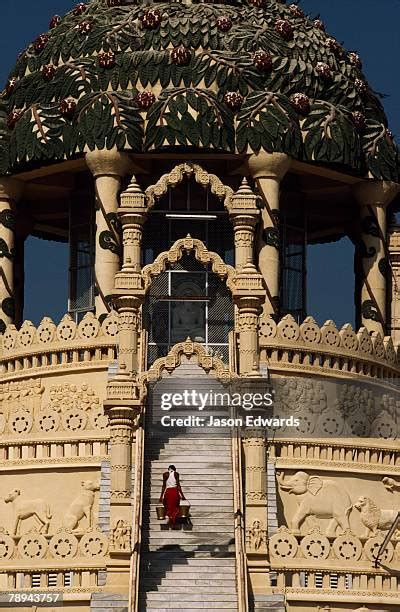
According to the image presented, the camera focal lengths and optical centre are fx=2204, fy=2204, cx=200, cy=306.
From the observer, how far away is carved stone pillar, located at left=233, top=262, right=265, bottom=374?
145 ft

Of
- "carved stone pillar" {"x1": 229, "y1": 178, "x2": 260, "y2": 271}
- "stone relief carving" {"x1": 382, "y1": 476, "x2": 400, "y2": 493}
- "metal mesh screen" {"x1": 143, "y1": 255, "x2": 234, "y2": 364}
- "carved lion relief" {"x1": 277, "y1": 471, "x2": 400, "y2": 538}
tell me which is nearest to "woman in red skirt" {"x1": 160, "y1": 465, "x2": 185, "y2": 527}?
"carved lion relief" {"x1": 277, "y1": 471, "x2": 400, "y2": 538}

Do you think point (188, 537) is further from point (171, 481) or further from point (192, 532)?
point (171, 481)

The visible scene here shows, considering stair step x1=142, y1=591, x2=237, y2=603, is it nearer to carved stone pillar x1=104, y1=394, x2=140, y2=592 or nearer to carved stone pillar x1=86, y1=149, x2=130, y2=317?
carved stone pillar x1=104, y1=394, x2=140, y2=592

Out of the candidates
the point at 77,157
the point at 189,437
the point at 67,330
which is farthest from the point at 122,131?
the point at 189,437

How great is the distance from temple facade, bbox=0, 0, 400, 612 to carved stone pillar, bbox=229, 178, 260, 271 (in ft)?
0.15

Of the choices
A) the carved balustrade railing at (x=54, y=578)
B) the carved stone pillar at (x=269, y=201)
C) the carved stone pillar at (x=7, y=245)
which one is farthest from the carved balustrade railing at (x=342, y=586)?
the carved stone pillar at (x=7, y=245)

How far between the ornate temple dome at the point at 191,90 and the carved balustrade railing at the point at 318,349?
542cm

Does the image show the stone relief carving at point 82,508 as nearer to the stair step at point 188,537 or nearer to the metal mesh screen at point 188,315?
the stair step at point 188,537

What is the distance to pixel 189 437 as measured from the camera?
4756 cm

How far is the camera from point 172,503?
145 ft

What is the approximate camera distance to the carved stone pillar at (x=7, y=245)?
56.3 metres

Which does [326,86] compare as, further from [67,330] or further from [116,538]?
[116,538]

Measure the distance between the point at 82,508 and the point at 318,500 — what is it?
504 centimetres

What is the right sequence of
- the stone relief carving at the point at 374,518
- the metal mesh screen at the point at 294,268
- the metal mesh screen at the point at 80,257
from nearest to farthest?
1. the stone relief carving at the point at 374,518
2. the metal mesh screen at the point at 80,257
3. the metal mesh screen at the point at 294,268
